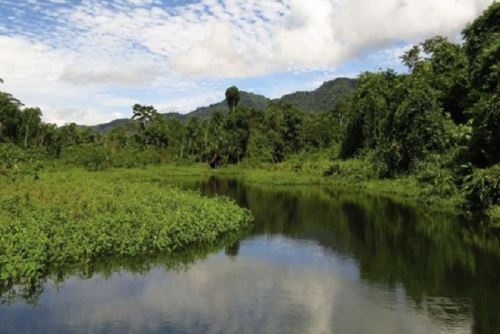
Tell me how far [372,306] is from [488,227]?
1460cm

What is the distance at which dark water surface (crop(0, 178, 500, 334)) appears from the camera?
12.9 meters

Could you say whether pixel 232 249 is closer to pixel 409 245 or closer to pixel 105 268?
pixel 105 268

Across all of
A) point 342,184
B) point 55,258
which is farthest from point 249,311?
point 342,184

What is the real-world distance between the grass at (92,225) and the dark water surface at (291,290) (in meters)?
0.74

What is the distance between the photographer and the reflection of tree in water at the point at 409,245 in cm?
1519

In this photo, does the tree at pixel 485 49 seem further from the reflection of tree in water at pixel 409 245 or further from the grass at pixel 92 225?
the grass at pixel 92 225

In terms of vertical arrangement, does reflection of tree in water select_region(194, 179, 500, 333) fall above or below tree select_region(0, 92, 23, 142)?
below

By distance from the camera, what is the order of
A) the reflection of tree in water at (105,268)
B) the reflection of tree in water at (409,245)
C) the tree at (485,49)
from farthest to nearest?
the tree at (485,49), the reflection of tree in water at (409,245), the reflection of tree in water at (105,268)

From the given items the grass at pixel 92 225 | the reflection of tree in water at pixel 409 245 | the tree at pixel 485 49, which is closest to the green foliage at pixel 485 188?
the reflection of tree in water at pixel 409 245

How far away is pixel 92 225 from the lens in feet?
63.0

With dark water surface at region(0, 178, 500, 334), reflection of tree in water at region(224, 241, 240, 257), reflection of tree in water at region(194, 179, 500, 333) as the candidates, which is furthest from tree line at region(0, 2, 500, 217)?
reflection of tree in water at region(224, 241, 240, 257)

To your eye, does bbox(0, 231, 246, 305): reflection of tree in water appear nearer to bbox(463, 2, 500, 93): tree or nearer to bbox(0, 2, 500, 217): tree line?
bbox(0, 2, 500, 217): tree line

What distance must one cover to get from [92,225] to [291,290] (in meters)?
8.07

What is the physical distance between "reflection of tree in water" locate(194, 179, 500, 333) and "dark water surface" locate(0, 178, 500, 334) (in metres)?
0.06
